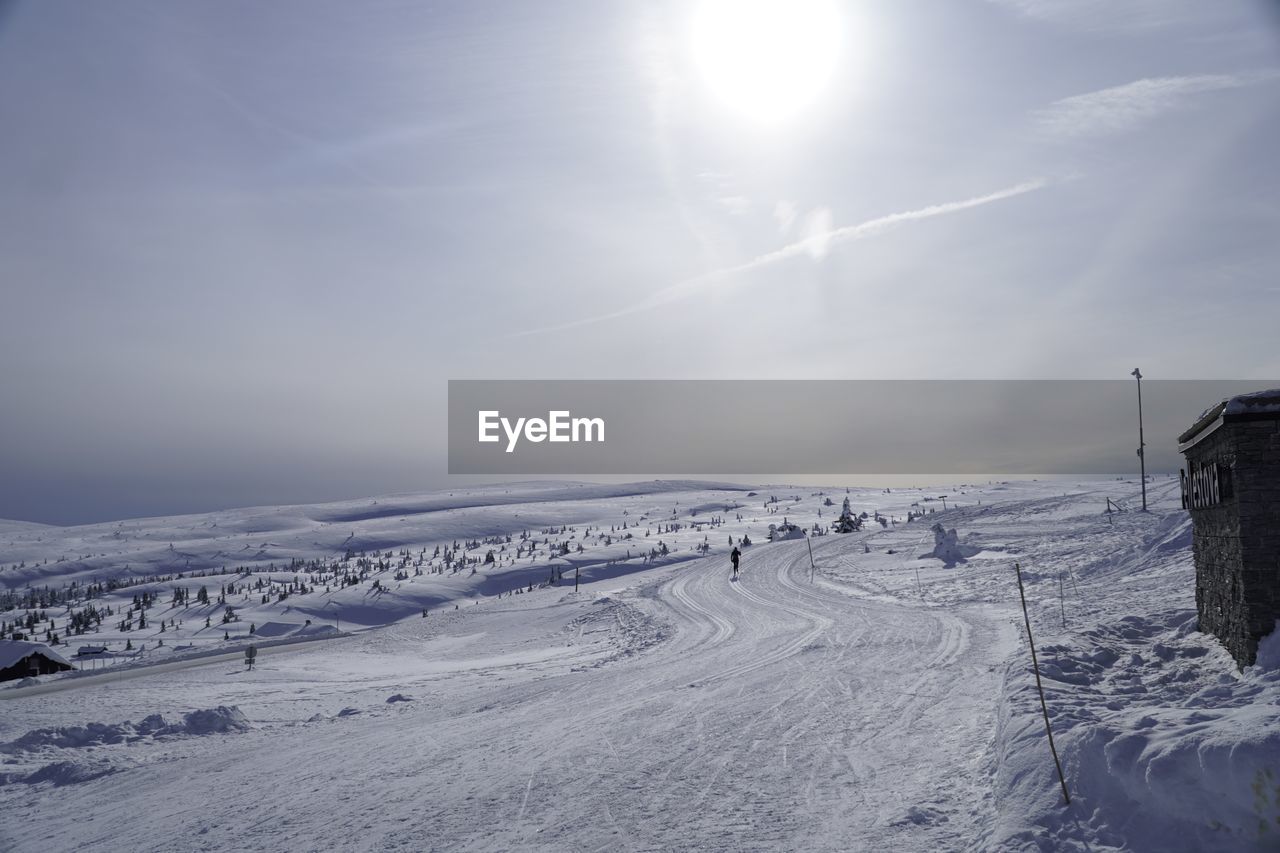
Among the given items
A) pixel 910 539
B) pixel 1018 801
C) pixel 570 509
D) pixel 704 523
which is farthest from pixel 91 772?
pixel 570 509

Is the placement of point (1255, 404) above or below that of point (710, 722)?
above

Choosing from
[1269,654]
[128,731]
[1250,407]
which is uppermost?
[1250,407]

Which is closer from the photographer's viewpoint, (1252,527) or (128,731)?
(1252,527)

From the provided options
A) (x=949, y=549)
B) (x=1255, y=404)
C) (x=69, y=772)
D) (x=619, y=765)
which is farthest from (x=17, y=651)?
(x=949, y=549)

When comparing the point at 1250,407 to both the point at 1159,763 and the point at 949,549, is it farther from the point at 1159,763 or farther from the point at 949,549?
the point at 949,549

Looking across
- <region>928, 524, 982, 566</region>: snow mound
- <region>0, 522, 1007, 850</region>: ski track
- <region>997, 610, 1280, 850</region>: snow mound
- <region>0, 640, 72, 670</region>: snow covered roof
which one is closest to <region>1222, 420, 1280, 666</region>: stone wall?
<region>997, 610, 1280, 850</region>: snow mound

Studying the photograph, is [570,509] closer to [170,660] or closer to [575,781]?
[170,660]

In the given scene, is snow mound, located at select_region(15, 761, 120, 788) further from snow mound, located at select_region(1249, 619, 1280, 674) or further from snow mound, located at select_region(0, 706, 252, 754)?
snow mound, located at select_region(1249, 619, 1280, 674)
